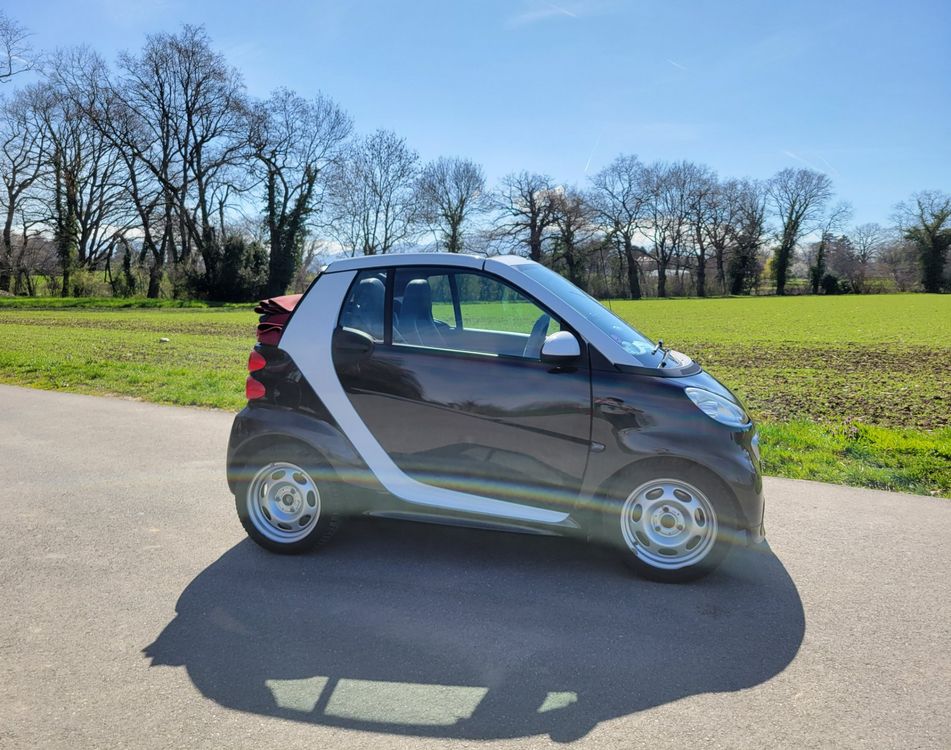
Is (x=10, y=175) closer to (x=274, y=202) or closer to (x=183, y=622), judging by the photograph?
(x=274, y=202)

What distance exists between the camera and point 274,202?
5253 centimetres

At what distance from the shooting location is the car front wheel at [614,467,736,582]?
A: 12.7ft

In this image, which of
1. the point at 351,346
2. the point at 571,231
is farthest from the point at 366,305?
the point at 571,231

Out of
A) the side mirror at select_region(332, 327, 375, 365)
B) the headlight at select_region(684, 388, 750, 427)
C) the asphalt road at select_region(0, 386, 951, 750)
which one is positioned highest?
the side mirror at select_region(332, 327, 375, 365)

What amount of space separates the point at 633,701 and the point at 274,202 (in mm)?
53614

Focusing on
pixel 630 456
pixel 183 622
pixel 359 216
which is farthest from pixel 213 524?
pixel 359 216

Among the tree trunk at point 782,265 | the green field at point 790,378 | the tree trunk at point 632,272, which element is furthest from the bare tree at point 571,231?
the green field at point 790,378

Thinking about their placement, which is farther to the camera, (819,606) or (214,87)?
(214,87)

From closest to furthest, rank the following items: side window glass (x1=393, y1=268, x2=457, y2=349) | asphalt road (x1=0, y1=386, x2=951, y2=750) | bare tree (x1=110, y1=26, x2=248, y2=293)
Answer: asphalt road (x1=0, y1=386, x2=951, y2=750), side window glass (x1=393, y1=268, x2=457, y2=349), bare tree (x1=110, y1=26, x2=248, y2=293)

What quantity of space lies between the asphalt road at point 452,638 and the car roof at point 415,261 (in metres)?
1.71

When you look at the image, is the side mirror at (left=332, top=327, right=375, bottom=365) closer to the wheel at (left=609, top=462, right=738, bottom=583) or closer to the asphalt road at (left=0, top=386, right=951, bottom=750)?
the asphalt road at (left=0, top=386, right=951, bottom=750)

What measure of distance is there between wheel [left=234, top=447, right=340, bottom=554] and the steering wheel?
1.37 meters

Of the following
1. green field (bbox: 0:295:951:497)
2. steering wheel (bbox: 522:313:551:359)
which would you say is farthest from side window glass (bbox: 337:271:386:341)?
green field (bbox: 0:295:951:497)

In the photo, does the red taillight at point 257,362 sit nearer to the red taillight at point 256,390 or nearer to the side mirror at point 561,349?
the red taillight at point 256,390
